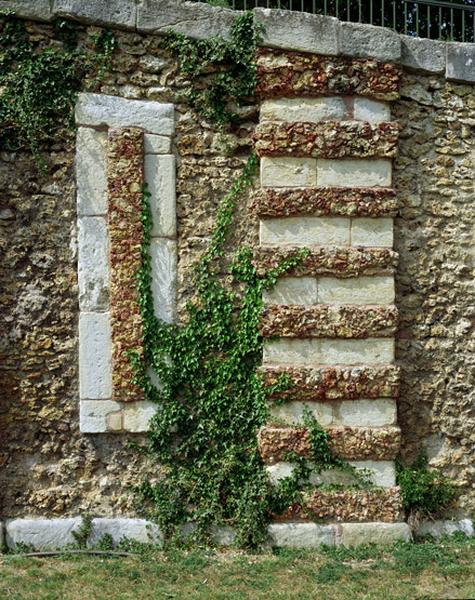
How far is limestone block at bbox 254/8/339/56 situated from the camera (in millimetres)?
5836

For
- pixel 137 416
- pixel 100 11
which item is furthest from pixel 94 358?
pixel 100 11

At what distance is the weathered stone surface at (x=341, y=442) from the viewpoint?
5.75 metres

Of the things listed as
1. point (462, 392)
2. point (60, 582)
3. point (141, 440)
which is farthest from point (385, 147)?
point (60, 582)

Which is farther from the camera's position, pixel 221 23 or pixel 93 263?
pixel 221 23

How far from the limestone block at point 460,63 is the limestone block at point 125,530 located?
4295 mm

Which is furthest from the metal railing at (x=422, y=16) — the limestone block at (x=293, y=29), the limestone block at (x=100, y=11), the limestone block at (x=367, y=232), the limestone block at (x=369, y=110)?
the limestone block at (x=367, y=232)

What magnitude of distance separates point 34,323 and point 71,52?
209 cm

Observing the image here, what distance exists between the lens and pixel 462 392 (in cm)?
614

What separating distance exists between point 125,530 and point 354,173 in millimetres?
3257

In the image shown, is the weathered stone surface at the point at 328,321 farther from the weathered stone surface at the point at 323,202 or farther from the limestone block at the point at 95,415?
the limestone block at the point at 95,415

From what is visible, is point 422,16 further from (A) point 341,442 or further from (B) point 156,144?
(A) point 341,442

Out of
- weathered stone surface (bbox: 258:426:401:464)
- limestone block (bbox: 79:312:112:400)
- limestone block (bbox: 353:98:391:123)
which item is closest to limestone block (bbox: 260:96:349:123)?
limestone block (bbox: 353:98:391:123)

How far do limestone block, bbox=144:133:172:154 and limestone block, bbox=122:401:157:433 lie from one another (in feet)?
6.36

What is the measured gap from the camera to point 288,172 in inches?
231
